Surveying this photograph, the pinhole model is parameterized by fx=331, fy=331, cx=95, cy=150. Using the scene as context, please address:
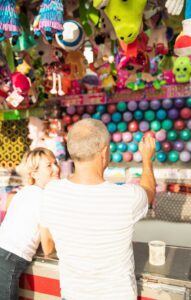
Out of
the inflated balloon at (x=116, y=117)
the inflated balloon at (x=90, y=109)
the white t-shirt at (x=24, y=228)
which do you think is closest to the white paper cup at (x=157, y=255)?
the white t-shirt at (x=24, y=228)

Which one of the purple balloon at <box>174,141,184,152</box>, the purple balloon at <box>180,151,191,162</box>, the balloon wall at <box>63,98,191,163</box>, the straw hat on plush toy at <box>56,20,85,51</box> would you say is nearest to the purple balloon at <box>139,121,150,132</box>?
the balloon wall at <box>63,98,191,163</box>

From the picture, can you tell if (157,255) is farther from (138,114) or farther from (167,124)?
(138,114)

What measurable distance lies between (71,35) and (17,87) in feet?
4.32

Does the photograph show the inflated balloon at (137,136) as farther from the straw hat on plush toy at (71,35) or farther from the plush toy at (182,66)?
the straw hat on plush toy at (71,35)

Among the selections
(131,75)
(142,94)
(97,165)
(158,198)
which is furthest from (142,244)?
(142,94)

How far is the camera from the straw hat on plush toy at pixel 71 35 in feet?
8.34

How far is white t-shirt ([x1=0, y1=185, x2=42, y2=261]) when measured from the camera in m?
1.56

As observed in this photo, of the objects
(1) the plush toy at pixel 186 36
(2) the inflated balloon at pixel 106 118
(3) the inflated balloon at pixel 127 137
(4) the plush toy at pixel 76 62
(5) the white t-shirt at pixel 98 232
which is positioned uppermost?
(4) the plush toy at pixel 76 62

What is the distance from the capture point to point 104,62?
360cm

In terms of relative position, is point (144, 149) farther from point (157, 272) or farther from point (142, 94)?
point (142, 94)

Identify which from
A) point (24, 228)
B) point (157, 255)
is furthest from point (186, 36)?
point (24, 228)

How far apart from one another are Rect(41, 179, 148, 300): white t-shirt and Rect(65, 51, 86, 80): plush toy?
2.36 meters

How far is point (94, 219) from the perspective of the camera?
1.16 metres

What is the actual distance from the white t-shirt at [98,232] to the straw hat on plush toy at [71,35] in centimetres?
167
